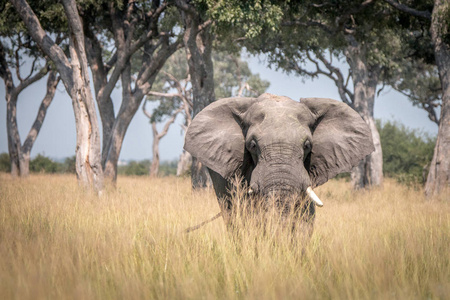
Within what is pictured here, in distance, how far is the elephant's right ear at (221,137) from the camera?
5113 millimetres

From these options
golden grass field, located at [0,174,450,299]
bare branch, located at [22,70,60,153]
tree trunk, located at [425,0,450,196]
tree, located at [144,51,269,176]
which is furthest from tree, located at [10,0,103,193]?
tree, located at [144,51,269,176]

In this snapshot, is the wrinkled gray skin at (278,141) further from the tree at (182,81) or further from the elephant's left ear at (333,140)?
the tree at (182,81)

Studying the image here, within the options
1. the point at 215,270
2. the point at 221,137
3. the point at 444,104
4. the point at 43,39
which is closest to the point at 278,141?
the point at 221,137

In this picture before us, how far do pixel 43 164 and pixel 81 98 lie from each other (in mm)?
22943

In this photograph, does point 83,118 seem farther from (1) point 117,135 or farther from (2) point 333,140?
(2) point 333,140

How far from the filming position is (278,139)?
4555 millimetres

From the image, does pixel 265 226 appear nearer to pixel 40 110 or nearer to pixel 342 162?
pixel 342 162

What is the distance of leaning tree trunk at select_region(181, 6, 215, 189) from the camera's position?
11961mm

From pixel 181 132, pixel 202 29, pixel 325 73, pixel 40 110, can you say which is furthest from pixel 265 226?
pixel 181 132

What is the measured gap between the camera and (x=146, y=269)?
3684 mm

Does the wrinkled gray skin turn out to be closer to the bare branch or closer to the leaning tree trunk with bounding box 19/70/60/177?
the leaning tree trunk with bounding box 19/70/60/177

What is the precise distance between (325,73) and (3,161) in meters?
24.7

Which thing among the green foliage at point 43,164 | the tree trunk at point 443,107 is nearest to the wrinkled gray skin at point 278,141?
the tree trunk at point 443,107

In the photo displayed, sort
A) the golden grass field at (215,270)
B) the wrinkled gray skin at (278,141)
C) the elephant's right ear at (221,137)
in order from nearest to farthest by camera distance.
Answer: the golden grass field at (215,270) < the wrinkled gray skin at (278,141) < the elephant's right ear at (221,137)
